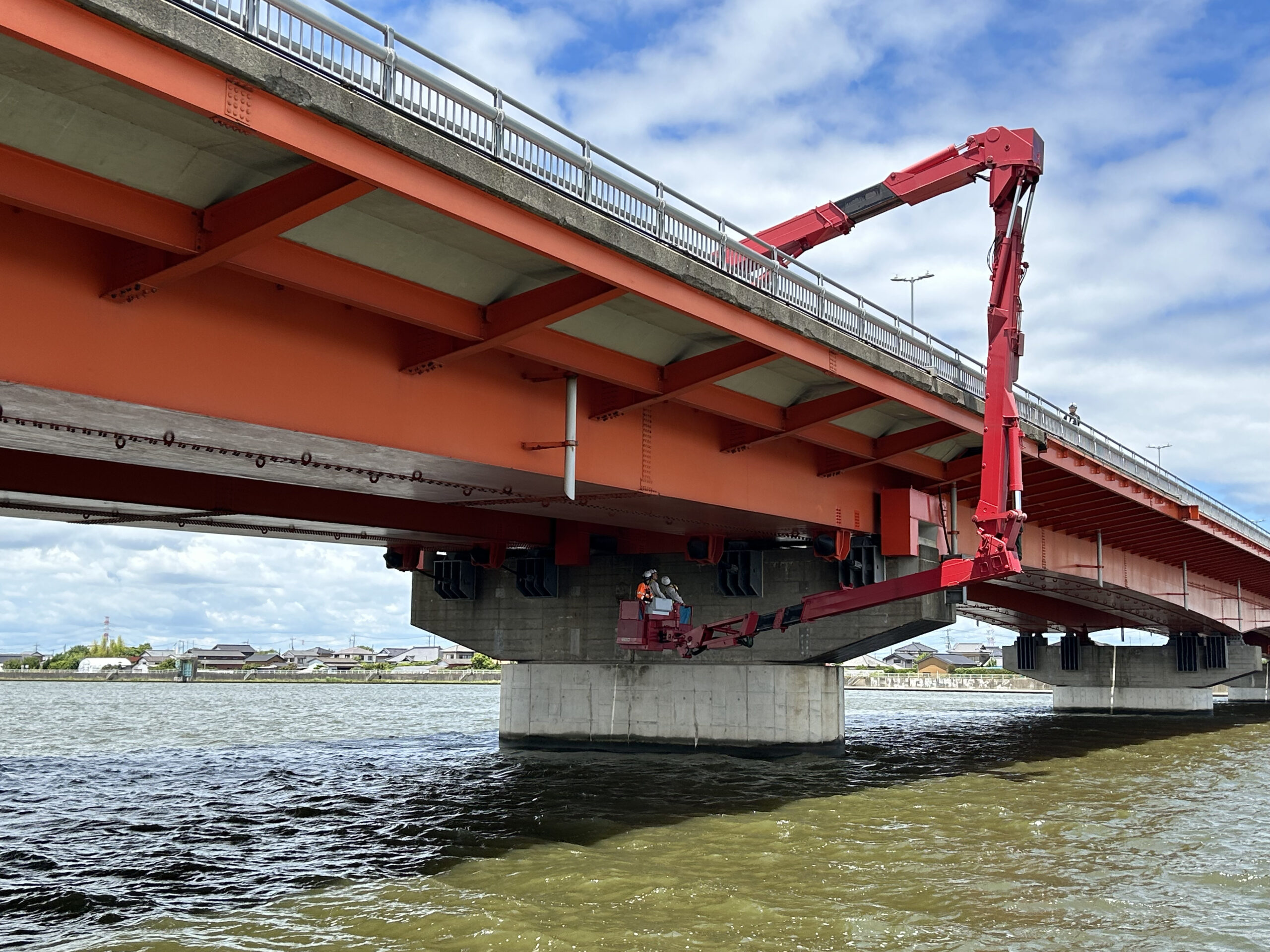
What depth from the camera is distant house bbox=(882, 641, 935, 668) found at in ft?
561

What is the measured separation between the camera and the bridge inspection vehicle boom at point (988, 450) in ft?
70.5

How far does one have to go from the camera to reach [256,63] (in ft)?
30.4

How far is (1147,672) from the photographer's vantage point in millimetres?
61188

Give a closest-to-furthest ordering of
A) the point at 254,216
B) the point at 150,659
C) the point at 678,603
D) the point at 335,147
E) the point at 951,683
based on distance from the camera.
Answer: the point at 335,147 < the point at 254,216 < the point at 678,603 < the point at 951,683 < the point at 150,659

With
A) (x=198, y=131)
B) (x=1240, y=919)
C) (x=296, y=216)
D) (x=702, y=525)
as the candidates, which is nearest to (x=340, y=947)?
(x=296, y=216)

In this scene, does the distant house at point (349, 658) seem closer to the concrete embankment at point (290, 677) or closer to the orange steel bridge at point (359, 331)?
the concrete embankment at point (290, 677)

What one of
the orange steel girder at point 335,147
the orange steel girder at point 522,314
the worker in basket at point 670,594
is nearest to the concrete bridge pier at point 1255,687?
the worker in basket at point 670,594

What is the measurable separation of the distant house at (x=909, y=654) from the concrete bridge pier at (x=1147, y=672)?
102035mm

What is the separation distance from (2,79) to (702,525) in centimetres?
1691

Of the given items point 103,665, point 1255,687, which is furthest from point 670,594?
point 103,665

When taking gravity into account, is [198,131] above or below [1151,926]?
above

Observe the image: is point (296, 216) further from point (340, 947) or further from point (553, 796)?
point (553, 796)

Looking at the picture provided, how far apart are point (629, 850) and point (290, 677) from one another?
12509 cm

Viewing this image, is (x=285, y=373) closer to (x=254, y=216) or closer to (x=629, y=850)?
(x=254, y=216)
